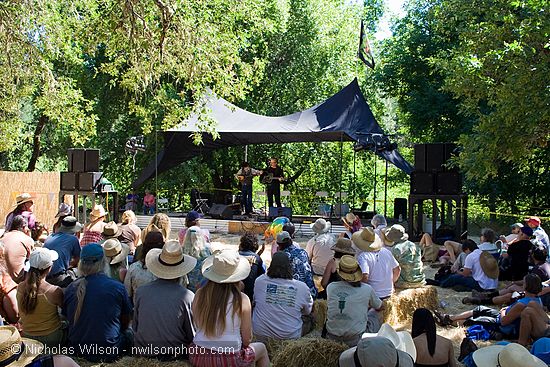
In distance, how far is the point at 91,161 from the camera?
1368 cm

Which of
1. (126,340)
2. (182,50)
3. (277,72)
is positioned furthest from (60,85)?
(277,72)

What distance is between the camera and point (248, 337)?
3.74 metres

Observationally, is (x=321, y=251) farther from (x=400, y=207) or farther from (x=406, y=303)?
(x=400, y=207)

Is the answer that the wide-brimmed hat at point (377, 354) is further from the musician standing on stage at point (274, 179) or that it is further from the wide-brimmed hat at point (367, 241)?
the musician standing on stage at point (274, 179)

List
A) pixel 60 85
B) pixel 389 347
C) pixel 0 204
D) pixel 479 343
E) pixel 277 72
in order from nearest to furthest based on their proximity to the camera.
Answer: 1. pixel 389 347
2. pixel 479 343
3. pixel 60 85
4. pixel 0 204
5. pixel 277 72

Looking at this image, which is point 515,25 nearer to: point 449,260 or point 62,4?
point 449,260

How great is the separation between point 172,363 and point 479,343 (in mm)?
2946

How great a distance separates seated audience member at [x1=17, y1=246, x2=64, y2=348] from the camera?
4156 millimetres

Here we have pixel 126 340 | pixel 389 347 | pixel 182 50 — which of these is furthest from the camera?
pixel 182 50

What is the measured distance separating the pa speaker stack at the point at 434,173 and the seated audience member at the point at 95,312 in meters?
8.70

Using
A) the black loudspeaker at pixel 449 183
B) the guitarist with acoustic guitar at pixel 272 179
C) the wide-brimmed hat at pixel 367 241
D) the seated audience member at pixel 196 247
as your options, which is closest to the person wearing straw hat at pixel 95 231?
the seated audience member at pixel 196 247

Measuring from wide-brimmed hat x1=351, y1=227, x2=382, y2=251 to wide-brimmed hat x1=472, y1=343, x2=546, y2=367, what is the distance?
2790 mm

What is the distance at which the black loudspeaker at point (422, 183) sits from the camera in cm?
1187

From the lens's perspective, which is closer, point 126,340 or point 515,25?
point 126,340
